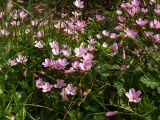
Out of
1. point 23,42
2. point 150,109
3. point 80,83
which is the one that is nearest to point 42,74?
point 80,83

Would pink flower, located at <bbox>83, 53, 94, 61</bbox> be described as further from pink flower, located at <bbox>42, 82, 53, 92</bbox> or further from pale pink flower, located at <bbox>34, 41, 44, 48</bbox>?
pale pink flower, located at <bbox>34, 41, 44, 48</bbox>

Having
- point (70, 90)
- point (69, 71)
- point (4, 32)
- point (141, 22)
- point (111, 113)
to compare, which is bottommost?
point (111, 113)

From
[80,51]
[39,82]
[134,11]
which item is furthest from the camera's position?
[134,11]

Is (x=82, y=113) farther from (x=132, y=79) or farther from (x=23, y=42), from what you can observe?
(x=23, y=42)

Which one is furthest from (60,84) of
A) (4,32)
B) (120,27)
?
(120,27)

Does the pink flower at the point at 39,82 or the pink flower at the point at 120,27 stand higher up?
the pink flower at the point at 120,27

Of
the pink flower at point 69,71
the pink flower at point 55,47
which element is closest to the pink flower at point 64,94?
the pink flower at point 69,71

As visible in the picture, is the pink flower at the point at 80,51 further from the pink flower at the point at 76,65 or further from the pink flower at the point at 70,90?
the pink flower at the point at 70,90

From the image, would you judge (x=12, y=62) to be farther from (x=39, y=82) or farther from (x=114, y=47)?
(x=114, y=47)

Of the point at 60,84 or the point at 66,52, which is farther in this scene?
the point at 66,52
